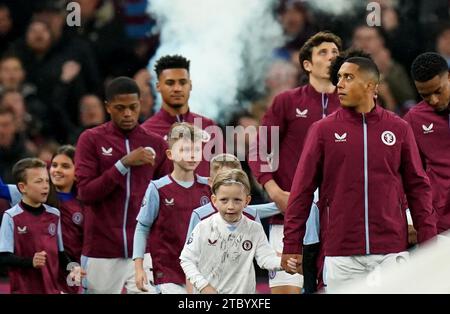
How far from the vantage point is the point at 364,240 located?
5285mm

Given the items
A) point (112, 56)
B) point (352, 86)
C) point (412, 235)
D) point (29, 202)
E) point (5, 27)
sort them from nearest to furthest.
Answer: point (352, 86) → point (412, 235) → point (29, 202) → point (112, 56) → point (5, 27)

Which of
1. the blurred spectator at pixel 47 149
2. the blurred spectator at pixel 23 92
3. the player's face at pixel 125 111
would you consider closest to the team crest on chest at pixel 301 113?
the player's face at pixel 125 111

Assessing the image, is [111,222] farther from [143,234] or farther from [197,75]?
[197,75]

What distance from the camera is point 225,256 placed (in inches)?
222

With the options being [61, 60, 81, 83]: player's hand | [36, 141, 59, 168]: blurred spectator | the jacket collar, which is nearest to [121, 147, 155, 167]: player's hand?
the jacket collar

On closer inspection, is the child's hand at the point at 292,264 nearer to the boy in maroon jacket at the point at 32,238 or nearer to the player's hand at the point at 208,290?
the player's hand at the point at 208,290

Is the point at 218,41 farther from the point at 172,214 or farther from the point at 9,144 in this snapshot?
the point at 172,214

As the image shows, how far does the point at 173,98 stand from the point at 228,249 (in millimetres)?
1990

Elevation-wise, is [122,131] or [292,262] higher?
[122,131]

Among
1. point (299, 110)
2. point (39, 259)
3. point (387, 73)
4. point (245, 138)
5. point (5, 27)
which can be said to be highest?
point (5, 27)

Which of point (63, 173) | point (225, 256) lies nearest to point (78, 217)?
point (63, 173)

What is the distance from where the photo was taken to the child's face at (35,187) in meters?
7.02

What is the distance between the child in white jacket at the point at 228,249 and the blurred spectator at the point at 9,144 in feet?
12.1
